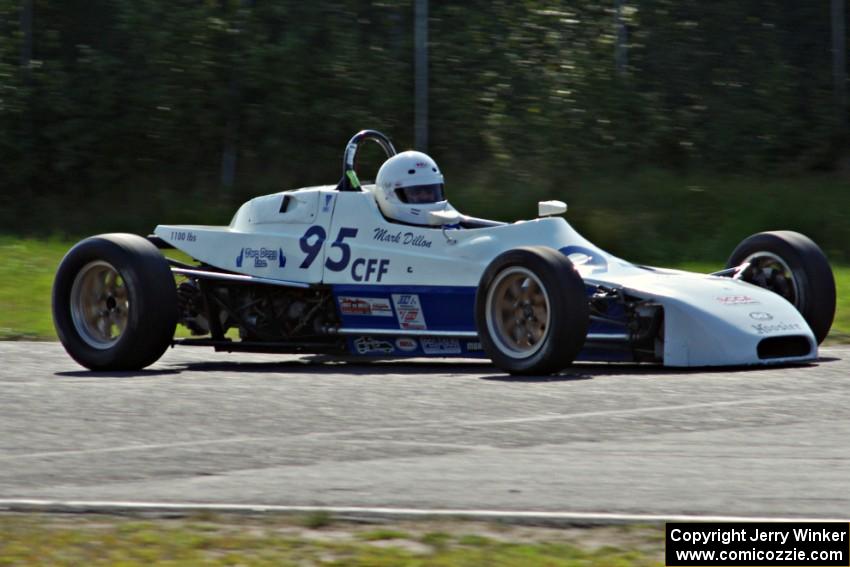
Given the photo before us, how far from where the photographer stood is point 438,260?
34.8 feet

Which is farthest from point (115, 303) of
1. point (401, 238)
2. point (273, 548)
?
point (273, 548)

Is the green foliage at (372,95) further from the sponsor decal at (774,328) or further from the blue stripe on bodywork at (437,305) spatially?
the sponsor decal at (774,328)

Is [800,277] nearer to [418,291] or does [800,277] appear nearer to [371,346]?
[418,291]

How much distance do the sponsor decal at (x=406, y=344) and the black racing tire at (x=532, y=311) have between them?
968 mm

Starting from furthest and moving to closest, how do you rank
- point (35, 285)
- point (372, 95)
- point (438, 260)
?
point (372, 95), point (35, 285), point (438, 260)

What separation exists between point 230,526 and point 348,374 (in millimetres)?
4854

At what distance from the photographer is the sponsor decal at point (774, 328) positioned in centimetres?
966

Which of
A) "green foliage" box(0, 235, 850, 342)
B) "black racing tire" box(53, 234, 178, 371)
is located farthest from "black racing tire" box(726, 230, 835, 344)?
"black racing tire" box(53, 234, 178, 371)

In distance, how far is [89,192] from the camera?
22938 millimetres

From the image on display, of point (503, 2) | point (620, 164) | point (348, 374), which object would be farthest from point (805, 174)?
point (348, 374)

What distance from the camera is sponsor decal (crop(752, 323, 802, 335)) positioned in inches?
380

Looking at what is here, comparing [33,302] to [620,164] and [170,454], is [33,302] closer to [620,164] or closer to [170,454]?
[620,164]

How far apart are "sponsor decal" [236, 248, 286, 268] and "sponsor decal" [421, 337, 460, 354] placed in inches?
57.9

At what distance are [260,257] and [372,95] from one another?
32.1 feet
